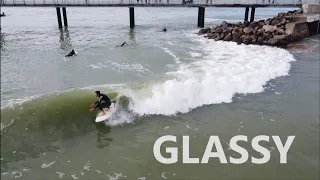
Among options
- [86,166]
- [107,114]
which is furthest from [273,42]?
[86,166]

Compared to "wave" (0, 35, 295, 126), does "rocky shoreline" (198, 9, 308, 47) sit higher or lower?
higher

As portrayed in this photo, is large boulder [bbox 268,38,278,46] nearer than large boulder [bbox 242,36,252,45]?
Yes

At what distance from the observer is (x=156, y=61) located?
24.2 meters

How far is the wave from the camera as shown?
46.6 ft

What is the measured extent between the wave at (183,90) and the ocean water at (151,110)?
0.19 feet

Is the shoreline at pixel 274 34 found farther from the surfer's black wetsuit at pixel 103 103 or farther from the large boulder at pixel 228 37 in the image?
the surfer's black wetsuit at pixel 103 103

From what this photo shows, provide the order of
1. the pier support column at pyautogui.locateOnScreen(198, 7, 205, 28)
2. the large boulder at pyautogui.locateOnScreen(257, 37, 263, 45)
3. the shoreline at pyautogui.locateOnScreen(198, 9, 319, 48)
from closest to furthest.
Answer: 1. the shoreline at pyautogui.locateOnScreen(198, 9, 319, 48)
2. the large boulder at pyautogui.locateOnScreen(257, 37, 263, 45)
3. the pier support column at pyautogui.locateOnScreen(198, 7, 205, 28)

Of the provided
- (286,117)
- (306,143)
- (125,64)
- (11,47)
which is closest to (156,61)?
(125,64)

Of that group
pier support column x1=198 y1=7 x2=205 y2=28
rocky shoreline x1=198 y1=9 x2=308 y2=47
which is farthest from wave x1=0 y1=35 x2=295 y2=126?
pier support column x1=198 y1=7 x2=205 y2=28

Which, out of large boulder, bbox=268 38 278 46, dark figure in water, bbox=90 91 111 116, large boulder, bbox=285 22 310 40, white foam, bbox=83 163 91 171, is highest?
large boulder, bbox=285 22 310 40

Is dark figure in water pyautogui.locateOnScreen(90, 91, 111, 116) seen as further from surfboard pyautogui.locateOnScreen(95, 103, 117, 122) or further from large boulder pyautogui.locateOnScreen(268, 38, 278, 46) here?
large boulder pyautogui.locateOnScreen(268, 38, 278, 46)

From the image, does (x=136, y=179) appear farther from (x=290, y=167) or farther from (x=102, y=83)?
(x=102, y=83)

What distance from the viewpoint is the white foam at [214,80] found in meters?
14.7

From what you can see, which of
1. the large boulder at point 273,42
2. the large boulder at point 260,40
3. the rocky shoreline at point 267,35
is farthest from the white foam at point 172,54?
the large boulder at point 273,42
